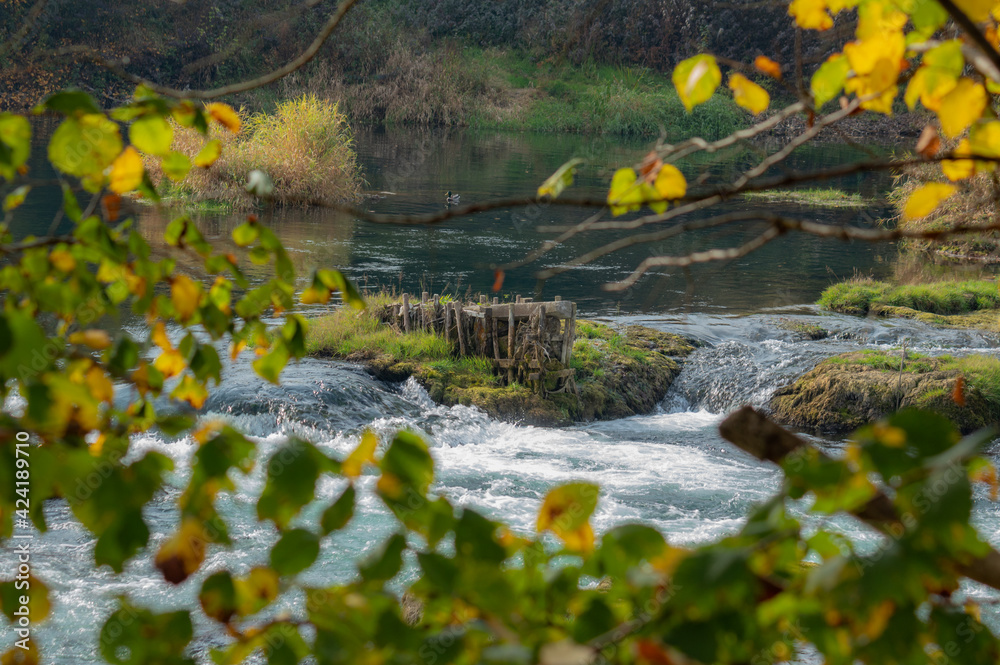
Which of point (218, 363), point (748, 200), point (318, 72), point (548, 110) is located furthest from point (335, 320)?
point (548, 110)

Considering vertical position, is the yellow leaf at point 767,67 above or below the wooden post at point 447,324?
above

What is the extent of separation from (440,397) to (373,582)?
8.84 m

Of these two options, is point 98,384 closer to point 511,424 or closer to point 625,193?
point 625,193

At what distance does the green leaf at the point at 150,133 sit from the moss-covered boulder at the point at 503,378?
8.30 m

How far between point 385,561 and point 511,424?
8.52 m

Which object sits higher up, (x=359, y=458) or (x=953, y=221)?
(x=359, y=458)

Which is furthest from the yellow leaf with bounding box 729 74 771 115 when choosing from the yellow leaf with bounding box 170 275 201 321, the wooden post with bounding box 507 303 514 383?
the wooden post with bounding box 507 303 514 383

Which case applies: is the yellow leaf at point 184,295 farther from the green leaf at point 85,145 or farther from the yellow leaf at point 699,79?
the yellow leaf at point 699,79

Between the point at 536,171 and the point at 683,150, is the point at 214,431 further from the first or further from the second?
the point at 536,171

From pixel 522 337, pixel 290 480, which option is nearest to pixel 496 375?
pixel 522 337

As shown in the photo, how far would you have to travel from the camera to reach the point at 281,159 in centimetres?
2053

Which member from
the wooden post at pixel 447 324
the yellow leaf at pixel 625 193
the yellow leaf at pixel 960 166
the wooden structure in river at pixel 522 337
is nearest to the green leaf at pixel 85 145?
the yellow leaf at pixel 625 193

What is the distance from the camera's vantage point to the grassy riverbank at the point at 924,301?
562 inches

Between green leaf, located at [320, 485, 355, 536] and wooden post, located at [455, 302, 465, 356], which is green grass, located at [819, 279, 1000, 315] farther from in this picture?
green leaf, located at [320, 485, 355, 536]
